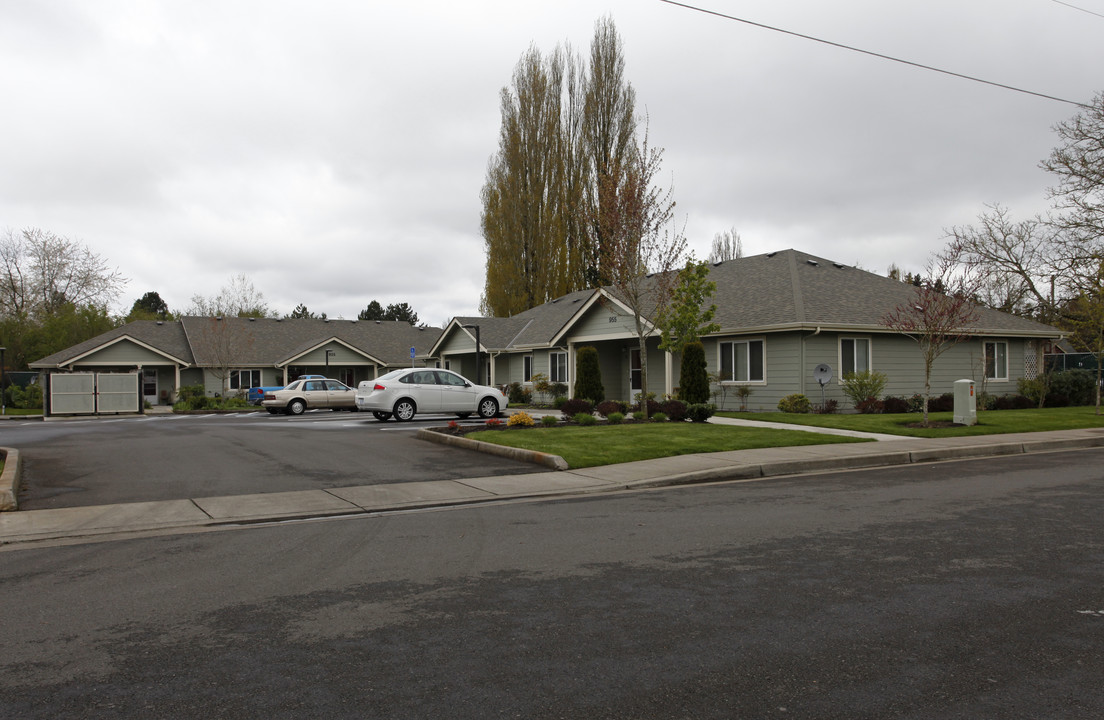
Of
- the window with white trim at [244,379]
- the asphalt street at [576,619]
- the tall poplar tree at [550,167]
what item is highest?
the tall poplar tree at [550,167]

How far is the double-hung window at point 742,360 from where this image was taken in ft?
84.0

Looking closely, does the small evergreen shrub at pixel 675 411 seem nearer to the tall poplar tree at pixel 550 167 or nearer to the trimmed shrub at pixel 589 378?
the trimmed shrub at pixel 589 378

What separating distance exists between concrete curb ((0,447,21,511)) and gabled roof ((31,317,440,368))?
35.0 meters

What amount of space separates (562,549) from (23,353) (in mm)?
61467

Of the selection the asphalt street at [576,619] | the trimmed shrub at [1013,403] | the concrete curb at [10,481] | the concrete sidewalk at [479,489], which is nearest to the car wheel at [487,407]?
the concrete sidewalk at [479,489]

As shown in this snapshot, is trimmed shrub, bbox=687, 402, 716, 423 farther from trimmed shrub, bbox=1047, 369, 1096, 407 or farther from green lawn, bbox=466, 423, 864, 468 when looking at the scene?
trimmed shrub, bbox=1047, 369, 1096, 407

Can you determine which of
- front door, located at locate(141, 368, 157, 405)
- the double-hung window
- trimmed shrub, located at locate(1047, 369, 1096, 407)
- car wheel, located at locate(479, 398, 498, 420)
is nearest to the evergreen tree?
the double-hung window

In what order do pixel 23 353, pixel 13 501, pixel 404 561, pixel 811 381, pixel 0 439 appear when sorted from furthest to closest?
pixel 23 353 → pixel 811 381 → pixel 0 439 → pixel 13 501 → pixel 404 561

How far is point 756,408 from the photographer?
2547 centimetres

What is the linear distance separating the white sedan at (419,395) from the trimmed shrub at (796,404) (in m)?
9.01

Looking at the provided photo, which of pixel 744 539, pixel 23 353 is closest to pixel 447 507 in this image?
pixel 744 539

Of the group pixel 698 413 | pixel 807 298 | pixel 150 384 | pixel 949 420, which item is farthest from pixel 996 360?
pixel 150 384

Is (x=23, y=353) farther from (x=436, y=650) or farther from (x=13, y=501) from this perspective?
(x=436, y=650)

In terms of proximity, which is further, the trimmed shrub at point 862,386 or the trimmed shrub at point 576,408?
the trimmed shrub at point 862,386
